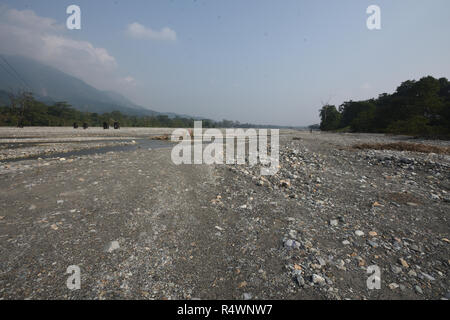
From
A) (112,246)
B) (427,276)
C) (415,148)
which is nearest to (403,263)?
(427,276)

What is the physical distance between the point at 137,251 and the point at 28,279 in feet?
4.72

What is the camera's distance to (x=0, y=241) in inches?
134

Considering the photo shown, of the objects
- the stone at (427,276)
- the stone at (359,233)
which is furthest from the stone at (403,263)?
the stone at (359,233)

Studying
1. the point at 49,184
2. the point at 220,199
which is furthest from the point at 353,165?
the point at 49,184

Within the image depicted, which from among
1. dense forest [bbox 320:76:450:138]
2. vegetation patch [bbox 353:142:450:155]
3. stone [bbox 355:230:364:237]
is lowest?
stone [bbox 355:230:364:237]

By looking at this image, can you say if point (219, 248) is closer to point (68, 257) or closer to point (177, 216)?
point (177, 216)

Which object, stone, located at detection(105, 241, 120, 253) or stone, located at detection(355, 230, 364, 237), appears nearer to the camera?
stone, located at detection(105, 241, 120, 253)

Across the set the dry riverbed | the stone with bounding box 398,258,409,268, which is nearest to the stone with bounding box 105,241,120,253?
the dry riverbed

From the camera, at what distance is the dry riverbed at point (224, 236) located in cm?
261

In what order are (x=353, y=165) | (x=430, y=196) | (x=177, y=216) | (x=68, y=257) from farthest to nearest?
1. (x=353, y=165)
2. (x=430, y=196)
3. (x=177, y=216)
4. (x=68, y=257)

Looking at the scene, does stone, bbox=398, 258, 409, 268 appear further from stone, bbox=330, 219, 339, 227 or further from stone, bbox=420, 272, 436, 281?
stone, bbox=330, 219, 339, 227

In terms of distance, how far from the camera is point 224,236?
385 centimetres

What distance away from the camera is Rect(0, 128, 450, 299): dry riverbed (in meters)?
2.61

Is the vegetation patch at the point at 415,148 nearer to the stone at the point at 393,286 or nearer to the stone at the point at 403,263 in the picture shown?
the stone at the point at 403,263
